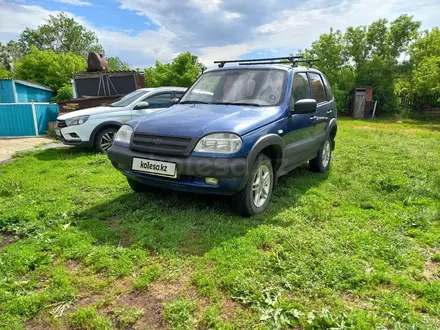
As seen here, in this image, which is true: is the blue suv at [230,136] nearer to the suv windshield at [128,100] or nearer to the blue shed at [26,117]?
the suv windshield at [128,100]

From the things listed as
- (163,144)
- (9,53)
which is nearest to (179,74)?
(163,144)

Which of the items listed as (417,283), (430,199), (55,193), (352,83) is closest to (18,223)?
(55,193)

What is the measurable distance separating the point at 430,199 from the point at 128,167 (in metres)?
4.14

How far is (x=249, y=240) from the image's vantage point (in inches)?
121

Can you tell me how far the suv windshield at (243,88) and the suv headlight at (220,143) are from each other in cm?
100

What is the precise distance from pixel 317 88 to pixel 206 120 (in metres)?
2.72

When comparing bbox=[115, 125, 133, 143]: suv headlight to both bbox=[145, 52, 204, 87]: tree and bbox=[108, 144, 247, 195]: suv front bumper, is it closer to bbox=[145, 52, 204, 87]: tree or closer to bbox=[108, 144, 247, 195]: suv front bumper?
bbox=[108, 144, 247, 195]: suv front bumper

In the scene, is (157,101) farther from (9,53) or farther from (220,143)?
(9,53)

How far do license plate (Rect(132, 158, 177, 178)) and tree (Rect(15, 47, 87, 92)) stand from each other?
29.4 metres

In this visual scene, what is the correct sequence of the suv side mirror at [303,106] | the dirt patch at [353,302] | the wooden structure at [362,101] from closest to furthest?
1. the dirt patch at [353,302]
2. the suv side mirror at [303,106]
3. the wooden structure at [362,101]

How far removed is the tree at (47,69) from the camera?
95.9ft

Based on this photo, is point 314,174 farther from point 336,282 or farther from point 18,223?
point 18,223

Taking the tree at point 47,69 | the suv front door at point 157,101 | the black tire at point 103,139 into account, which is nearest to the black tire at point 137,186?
the black tire at point 103,139

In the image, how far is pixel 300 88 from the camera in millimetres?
4609
